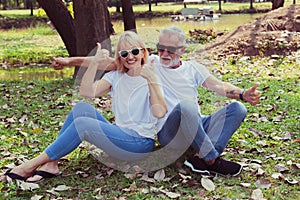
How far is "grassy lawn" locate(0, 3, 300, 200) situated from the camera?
3428 mm

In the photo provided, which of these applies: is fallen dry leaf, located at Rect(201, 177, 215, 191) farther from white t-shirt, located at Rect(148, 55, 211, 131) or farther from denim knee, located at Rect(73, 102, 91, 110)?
denim knee, located at Rect(73, 102, 91, 110)

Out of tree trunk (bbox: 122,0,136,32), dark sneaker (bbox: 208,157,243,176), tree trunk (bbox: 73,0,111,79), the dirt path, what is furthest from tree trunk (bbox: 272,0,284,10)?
dark sneaker (bbox: 208,157,243,176)

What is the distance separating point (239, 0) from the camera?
123 ft

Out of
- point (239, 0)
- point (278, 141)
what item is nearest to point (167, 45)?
point (278, 141)

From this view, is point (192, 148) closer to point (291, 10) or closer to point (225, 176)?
point (225, 176)

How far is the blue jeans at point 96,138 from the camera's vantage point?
11.6ft

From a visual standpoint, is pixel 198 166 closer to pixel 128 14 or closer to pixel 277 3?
pixel 128 14

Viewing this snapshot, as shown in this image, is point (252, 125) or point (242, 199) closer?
point (242, 199)

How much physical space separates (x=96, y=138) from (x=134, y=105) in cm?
36

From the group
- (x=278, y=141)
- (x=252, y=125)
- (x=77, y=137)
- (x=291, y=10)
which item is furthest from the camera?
(x=291, y=10)

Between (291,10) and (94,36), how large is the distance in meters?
5.48

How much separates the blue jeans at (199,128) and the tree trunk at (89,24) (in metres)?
3.72

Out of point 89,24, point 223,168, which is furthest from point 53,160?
point 89,24

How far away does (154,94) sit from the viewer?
3479 mm
